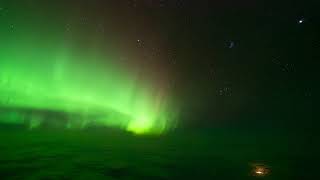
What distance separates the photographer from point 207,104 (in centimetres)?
4581

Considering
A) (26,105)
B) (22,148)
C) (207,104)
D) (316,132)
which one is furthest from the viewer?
(207,104)

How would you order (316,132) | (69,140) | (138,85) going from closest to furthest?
(69,140)
(316,132)
(138,85)

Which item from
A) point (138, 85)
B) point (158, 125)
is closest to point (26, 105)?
point (158, 125)

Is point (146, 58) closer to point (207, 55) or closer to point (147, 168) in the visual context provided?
point (207, 55)

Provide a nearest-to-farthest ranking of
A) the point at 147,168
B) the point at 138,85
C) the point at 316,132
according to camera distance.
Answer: the point at 147,168, the point at 316,132, the point at 138,85

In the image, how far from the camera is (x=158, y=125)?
1193 inches

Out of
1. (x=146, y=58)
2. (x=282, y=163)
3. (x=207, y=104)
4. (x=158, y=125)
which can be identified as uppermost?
(x=146, y=58)

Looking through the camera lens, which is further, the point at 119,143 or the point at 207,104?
the point at 207,104

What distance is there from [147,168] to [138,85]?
Answer: 2872cm

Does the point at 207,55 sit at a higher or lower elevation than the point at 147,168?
higher

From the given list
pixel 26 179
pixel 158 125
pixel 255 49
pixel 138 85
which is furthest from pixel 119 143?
pixel 255 49

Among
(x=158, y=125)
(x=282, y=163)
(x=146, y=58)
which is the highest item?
(x=146, y=58)

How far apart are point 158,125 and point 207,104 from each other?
54.2ft

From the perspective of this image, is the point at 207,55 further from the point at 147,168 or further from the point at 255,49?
the point at 147,168
